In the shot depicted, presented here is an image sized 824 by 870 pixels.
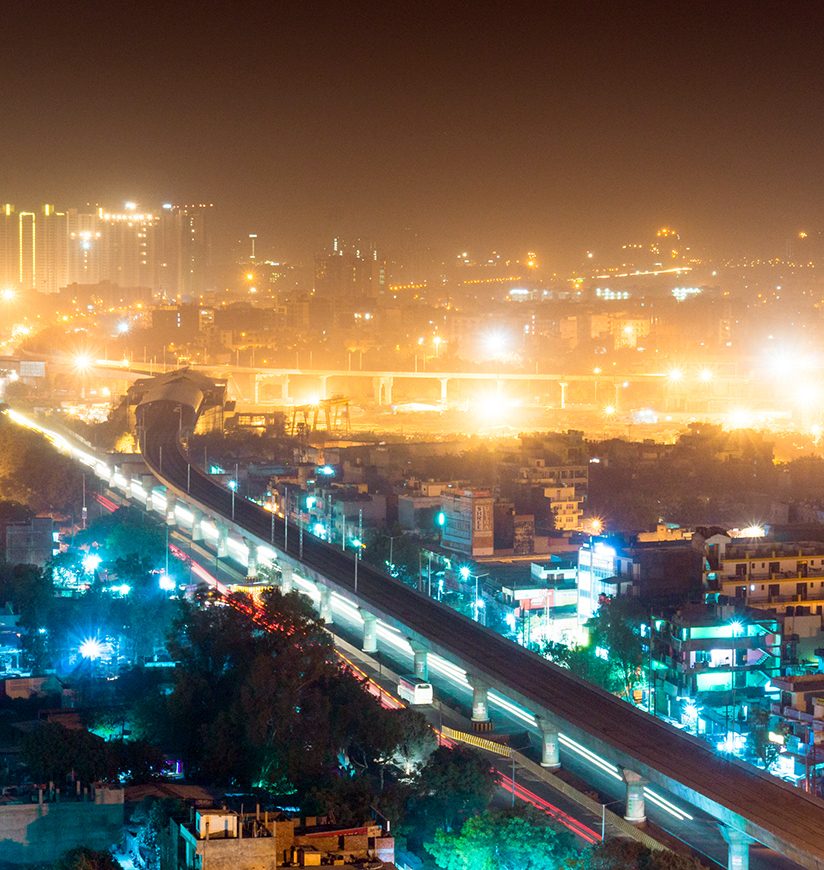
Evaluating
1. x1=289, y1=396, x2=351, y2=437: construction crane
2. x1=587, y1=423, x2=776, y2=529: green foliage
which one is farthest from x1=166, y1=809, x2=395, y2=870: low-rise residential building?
x1=289, y1=396, x2=351, y2=437: construction crane

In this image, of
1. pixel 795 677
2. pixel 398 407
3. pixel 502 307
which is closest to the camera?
pixel 795 677

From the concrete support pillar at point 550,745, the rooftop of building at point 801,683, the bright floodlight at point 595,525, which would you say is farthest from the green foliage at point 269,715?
the bright floodlight at point 595,525

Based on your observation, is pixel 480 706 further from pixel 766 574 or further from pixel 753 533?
pixel 753 533

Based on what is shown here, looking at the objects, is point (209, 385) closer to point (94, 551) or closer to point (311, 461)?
point (311, 461)

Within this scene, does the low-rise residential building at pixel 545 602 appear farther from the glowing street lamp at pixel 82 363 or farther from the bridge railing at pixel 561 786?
the glowing street lamp at pixel 82 363

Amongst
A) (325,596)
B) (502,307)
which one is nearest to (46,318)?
(502,307)

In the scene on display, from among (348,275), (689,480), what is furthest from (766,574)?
(348,275)
